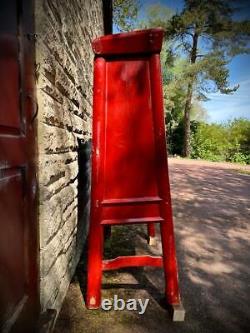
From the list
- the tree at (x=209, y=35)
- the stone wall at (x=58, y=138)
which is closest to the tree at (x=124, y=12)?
the tree at (x=209, y=35)

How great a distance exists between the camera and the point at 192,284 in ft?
9.29

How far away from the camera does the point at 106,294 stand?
2.60 metres

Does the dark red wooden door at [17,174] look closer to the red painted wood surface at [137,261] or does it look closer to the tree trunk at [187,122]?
the red painted wood surface at [137,261]

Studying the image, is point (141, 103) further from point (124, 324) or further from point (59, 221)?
point (124, 324)

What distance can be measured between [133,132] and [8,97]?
108 cm

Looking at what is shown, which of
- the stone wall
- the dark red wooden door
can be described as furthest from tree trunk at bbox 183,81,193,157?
the dark red wooden door

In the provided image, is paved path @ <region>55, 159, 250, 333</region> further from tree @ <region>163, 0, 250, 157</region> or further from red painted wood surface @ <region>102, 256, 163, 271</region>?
tree @ <region>163, 0, 250, 157</region>

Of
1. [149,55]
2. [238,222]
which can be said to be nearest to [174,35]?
[238,222]

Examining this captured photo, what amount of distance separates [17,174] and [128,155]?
0.98m

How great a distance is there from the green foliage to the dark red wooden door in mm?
18858

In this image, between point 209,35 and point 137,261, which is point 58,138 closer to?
point 137,261

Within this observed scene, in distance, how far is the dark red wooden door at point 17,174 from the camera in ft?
4.83

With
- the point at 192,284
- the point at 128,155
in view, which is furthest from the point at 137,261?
the point at 128,155

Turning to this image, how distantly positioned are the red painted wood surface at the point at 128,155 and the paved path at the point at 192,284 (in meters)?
0.19
